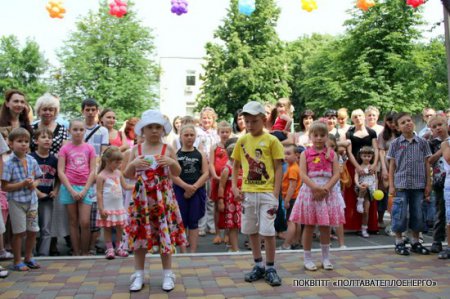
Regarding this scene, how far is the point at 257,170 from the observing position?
5.01m

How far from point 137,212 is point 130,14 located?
116 feet

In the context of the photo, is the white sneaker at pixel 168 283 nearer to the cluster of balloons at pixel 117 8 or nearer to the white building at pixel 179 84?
the cluster of balloons at pixel 117 8

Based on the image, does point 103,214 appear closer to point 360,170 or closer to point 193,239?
point 193,239

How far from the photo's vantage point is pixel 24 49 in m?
46.9

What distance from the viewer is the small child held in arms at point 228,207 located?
6.57 meters

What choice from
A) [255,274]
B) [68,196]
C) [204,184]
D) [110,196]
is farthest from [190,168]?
[255,274]

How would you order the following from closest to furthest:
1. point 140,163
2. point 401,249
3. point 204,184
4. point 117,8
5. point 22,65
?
point 140,163 → point 401,249 → point 204,184 → point 117,8 → point 22,65

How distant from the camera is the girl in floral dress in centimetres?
468

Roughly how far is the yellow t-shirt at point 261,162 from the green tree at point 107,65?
103 ft

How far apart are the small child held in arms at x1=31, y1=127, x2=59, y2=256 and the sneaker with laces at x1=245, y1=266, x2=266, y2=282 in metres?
2.90

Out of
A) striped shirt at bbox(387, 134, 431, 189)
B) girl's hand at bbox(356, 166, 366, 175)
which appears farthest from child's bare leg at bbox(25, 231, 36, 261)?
girl's hand at bbox(356, 166, 366, 175)

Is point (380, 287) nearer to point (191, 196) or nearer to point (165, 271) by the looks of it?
point (165, 271)

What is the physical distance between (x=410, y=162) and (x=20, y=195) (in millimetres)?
4724

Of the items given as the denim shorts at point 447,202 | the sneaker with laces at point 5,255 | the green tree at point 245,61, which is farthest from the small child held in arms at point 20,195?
the green tree at point 245,61
